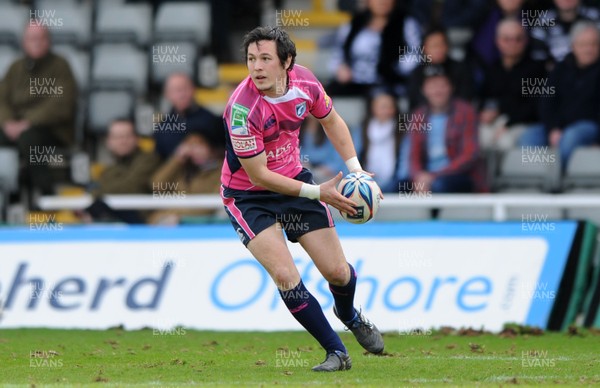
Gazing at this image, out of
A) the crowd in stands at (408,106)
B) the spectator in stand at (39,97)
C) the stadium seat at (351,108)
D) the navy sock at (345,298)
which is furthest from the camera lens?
the spectator in stand at (39,97)

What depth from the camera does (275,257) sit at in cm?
905

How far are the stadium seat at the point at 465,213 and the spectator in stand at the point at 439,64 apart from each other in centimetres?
140

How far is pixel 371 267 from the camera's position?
1327 cm

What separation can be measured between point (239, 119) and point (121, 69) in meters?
9.58

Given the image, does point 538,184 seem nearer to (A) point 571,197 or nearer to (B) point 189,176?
(A) point 571,197

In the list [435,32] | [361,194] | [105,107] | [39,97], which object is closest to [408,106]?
[435,32]

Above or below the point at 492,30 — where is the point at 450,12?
above

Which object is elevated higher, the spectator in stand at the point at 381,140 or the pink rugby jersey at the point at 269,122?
the pink rugby jersey at the point at 269,122

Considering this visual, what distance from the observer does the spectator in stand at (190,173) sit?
50.8 ft

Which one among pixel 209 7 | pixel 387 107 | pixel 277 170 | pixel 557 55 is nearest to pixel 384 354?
pixel 277 170

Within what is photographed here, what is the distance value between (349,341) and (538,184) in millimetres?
4425

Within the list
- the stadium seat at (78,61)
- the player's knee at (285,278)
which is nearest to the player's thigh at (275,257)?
the player's knee at (285,278)

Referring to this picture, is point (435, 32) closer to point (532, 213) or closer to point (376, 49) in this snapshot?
point (376, 49)

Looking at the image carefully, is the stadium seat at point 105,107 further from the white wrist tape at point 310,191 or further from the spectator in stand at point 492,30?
the white wrist tape at point 310,191
